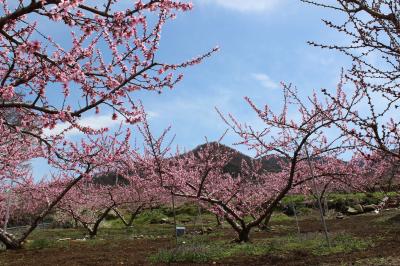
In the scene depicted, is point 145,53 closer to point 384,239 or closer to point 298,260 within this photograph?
point 298,260

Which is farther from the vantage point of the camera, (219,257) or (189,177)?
(189,177)

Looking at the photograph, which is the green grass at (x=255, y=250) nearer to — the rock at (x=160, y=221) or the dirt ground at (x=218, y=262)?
the dirt ground at (x=218, y=262)

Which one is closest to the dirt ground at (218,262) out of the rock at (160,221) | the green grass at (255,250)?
the green grass at (255,250)

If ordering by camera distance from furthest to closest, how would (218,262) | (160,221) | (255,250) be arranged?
(160,221) < (255,250) < (218,262)

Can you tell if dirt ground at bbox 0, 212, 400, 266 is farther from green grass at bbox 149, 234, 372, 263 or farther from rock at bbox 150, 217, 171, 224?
rock at bbox 150, 217, 171, 224

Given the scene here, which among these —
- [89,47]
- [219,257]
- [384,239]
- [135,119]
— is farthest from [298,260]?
[89,47]

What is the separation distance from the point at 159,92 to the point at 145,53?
69 centimetres

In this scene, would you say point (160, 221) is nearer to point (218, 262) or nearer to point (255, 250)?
point (255, 250)

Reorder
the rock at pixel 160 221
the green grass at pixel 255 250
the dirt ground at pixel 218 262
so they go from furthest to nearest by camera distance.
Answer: the rock at pixel 160 221 < the green grass at pixel 255 250 < the dirt ground at pixel 218 262

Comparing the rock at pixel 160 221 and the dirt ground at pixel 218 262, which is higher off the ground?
the rock at pixel 160 221

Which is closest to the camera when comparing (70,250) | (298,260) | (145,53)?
(145,53)

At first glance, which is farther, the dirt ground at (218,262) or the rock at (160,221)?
the rock at (160,221)

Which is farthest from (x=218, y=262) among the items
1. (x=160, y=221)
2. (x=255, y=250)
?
(x=160, y=221)

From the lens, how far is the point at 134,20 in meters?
5.37
